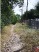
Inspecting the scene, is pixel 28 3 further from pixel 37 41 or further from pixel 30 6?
pixel 37 41

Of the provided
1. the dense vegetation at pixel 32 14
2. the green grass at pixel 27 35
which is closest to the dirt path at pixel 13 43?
the green grass at pixel 27 35

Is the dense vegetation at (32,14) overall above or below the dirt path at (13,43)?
above

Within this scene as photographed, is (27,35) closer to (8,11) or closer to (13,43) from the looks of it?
(13,43)

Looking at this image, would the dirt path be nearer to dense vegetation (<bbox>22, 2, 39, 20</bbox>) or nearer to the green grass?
the green grass

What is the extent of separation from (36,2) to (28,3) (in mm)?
93

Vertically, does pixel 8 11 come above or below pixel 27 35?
above

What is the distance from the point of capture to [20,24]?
1386 mm

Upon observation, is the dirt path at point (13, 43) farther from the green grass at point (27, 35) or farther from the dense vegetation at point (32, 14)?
the dense vegetation at point (32, 14)

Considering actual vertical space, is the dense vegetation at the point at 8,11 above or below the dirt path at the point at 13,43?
above

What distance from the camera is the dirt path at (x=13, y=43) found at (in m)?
1.39

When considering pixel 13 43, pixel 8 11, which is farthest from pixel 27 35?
pixel 8 11

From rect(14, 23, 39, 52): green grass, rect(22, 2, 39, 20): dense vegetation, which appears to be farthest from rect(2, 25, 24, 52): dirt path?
rect(22, 2, 39, 20): dense vegetation

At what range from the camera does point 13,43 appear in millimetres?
1396

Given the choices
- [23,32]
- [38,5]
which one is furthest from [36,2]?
[23,32]
